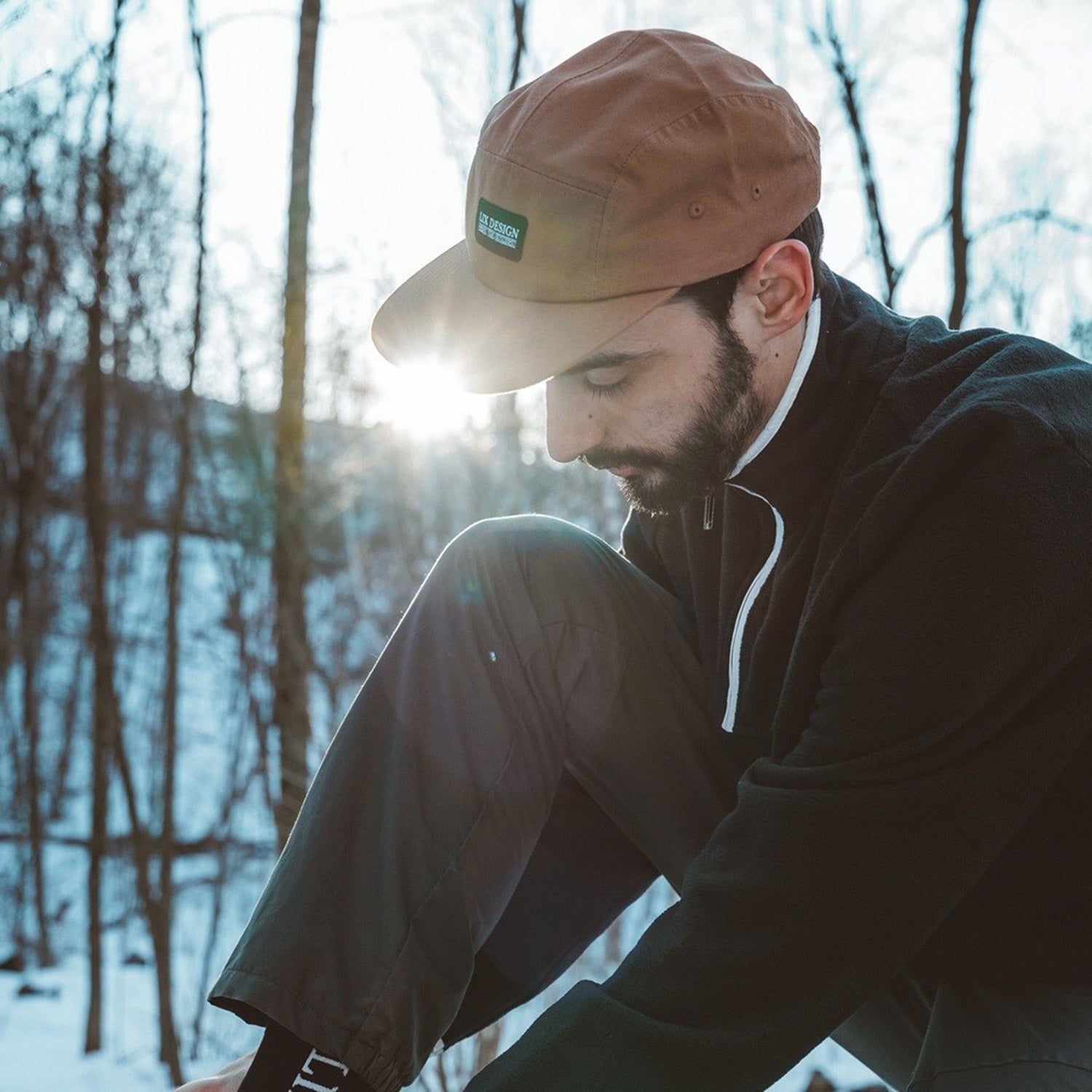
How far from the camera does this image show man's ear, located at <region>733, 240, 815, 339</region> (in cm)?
122

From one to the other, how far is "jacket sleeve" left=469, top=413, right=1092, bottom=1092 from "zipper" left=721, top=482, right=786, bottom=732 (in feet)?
0.87

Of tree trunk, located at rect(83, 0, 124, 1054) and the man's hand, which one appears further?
tree trunk, located at rect(83, 0, 124, 1054)

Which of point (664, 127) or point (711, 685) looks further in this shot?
point (711, 685)

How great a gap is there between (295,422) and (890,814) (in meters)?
3.91

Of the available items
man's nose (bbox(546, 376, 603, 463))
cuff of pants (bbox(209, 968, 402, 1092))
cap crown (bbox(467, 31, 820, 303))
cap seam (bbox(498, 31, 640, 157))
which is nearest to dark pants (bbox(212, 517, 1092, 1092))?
cuff of pants (bbox(209, 968, 402, 1092))

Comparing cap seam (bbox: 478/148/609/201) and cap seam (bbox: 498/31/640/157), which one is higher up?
cap seam (bbox: 498/31/640/157)

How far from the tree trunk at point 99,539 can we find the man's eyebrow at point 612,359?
3.45 meters

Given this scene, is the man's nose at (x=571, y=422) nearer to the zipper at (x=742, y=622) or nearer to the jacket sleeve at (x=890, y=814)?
the zipper at (x=742, y=622)

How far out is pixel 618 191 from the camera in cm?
114

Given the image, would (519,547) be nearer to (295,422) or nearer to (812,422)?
(812,422)

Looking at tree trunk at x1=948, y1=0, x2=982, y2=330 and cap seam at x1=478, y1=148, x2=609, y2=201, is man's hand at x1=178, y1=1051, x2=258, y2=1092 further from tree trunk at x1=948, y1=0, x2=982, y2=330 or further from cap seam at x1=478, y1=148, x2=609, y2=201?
tree trunk at x1=948, y1=0, x2=982, y2=330

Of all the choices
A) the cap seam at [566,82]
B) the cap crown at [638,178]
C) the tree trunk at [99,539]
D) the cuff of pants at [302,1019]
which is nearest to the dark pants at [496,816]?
the cuff of pants at [302,1019]

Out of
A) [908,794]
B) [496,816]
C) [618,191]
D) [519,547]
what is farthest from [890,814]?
[618,191]

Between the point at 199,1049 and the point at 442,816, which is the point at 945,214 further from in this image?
the point at 199,1049
